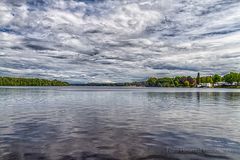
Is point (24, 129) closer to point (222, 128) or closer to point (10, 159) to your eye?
point (10, 159)

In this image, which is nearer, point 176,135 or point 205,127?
point 176,135

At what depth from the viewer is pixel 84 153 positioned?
53.3 ft

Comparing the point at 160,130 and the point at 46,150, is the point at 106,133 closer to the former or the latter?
the point at 160,130

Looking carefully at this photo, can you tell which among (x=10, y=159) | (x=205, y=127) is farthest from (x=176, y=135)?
(x=10, y=159)

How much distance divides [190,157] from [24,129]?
17.5 metres

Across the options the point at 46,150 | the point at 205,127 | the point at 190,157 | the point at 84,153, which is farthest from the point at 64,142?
the point at 205,127

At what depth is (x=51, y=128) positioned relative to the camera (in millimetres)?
25641

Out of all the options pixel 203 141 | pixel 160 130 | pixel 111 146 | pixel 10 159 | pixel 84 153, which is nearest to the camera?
pixel 10 159

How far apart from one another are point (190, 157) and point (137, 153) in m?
3.52

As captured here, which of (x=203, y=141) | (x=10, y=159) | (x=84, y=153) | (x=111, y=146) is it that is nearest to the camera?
(x=10, y=159)

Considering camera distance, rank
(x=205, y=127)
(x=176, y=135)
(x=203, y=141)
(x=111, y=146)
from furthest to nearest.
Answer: (x=205, y=127) < (x=176, y=135) < (x=203, y=141) < (x=111, y=146)

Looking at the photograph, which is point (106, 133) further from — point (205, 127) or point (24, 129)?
point (205, 127)

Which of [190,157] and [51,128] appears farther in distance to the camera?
[51,128]

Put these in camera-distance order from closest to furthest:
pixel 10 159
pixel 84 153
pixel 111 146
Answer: pixel 10 159
pixel 84 153
pixel 111 146
